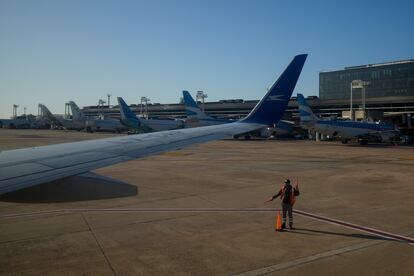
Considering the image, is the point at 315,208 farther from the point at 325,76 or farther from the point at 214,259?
the point at 325,76

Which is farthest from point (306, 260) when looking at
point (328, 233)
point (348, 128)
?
point (348, 128)

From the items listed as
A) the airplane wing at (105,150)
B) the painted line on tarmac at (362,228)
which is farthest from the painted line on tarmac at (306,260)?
the airplane wing at (105,150)

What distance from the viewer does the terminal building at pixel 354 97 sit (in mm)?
102062

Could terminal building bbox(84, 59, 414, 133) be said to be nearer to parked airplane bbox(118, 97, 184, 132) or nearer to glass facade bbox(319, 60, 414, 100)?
glass facade bbox(319, 60, 414, 100)

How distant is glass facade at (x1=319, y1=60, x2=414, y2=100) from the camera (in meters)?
129

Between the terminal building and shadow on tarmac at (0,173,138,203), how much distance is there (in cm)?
7588

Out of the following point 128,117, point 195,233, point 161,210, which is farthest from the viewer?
point 128,117

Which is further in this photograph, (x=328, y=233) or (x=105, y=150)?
(x=328, y=233)

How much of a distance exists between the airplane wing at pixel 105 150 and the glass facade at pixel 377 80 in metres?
132

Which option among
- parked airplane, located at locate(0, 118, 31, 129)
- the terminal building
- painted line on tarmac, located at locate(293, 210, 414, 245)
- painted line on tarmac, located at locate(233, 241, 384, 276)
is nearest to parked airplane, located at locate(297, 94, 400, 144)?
the terminal building

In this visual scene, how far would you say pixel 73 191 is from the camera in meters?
5.71

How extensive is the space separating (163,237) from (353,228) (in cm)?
529

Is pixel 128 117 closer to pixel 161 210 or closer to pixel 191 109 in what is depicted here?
pixel 191 109

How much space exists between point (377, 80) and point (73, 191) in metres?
146
